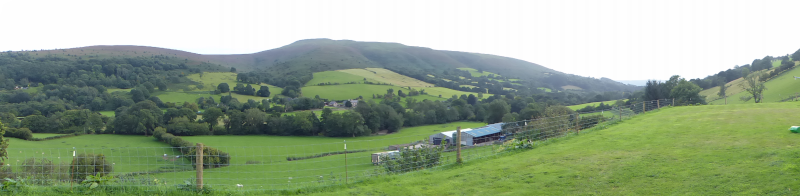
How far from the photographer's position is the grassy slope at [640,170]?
18.9 ft

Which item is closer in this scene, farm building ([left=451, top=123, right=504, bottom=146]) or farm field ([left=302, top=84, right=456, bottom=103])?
farm building ([left=451, top=123, right=504, bottom=146])

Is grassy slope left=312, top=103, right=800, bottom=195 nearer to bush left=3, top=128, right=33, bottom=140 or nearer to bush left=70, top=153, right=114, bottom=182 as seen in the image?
bush left=70, top=153, right=114, bottom=182

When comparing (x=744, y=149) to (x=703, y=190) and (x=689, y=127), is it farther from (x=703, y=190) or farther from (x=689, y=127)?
(x=689, y=127)

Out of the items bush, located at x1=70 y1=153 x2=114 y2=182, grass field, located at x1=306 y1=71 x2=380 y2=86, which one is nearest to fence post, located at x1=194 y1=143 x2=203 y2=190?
bush, located at x1=70 y1=153 x2=114 y2=182

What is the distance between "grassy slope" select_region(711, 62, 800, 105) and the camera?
38.1m

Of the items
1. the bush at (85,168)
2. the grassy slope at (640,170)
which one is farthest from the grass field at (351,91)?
the grassy slope at (640,170)

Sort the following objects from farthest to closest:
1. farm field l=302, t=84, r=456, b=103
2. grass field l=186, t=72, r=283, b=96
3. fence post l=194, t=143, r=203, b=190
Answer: grass field l=186, t=72, r=283, b=96, farm field l=302, t=84, r=456, b=103, fence post l=194, t=143, r=203, b=190

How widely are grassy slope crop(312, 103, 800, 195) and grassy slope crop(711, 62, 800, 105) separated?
38102mm

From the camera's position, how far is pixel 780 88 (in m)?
41.9

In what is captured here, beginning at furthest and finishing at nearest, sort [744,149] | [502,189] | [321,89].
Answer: [321,89] → [744,149] → [502,189]

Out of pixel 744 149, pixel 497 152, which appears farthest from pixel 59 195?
pixel 744 149

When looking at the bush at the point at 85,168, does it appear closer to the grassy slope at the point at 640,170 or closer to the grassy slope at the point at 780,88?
the grassy slope at the point at 640,170

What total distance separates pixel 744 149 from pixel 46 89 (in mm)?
106275

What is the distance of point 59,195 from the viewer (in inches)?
243
